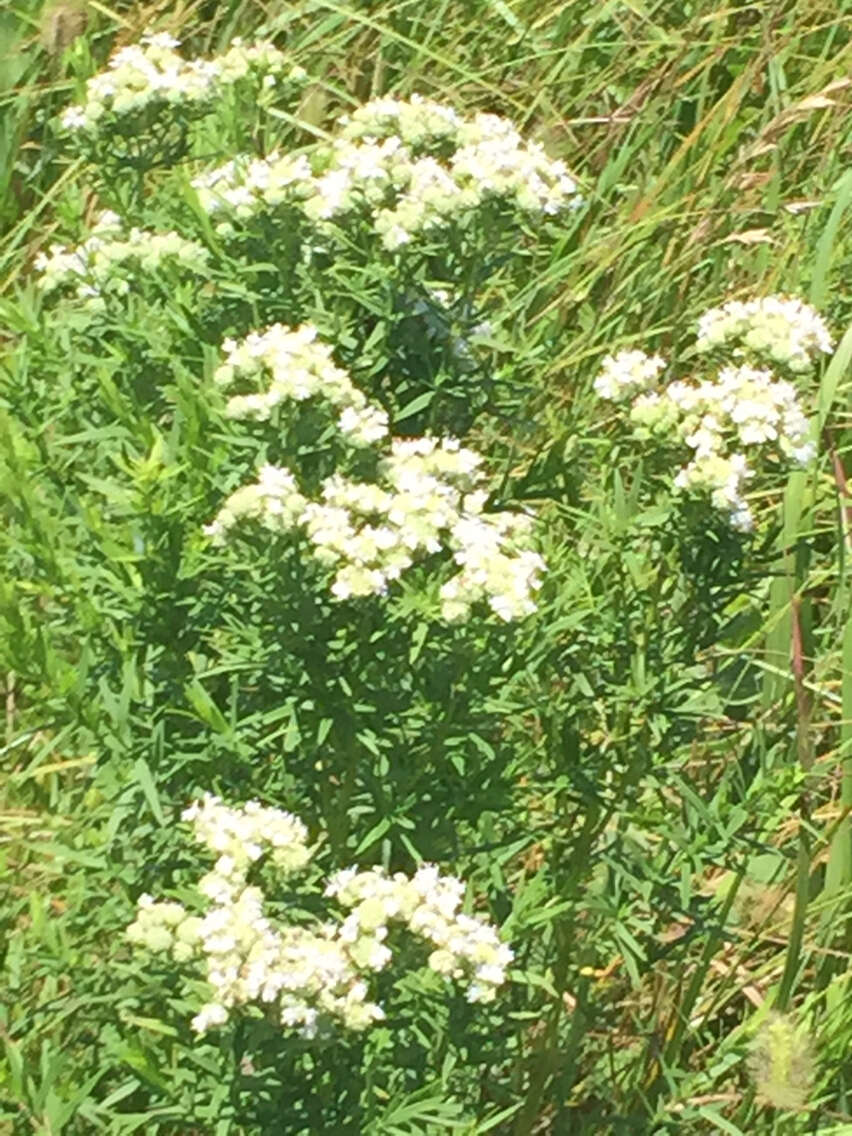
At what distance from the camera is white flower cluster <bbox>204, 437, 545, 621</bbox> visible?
1825mm

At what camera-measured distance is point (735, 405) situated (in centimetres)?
199

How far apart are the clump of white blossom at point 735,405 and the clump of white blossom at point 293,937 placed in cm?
51

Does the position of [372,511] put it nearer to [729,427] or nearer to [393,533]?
[393,533]

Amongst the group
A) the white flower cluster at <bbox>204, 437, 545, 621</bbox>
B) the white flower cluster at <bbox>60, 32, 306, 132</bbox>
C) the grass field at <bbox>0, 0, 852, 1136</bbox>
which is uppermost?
the white flower cluster at <bbox>60, 32, 306, 132</bbox>

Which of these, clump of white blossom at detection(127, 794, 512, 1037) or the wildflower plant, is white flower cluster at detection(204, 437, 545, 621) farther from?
the wildflower plant

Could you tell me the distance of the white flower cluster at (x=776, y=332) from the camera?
209 centimetres

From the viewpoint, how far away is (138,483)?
1.98 m

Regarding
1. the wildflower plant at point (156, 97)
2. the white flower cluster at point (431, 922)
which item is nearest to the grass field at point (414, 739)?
the wildflower plant at point (156, 97)

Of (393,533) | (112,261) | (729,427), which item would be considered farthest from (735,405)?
(112,261)

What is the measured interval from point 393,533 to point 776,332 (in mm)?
548

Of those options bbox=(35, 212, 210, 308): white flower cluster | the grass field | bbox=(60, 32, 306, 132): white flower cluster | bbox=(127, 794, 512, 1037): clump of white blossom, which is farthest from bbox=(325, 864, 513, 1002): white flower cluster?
bbox=(60, 32, 306, 132): white flower cluster

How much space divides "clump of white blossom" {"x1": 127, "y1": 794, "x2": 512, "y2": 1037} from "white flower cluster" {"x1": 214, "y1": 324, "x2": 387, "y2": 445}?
0.41m

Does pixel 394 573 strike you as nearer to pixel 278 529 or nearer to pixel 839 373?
pixel 278 529

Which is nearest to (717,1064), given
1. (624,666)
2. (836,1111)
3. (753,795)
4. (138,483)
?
(836,1111)
